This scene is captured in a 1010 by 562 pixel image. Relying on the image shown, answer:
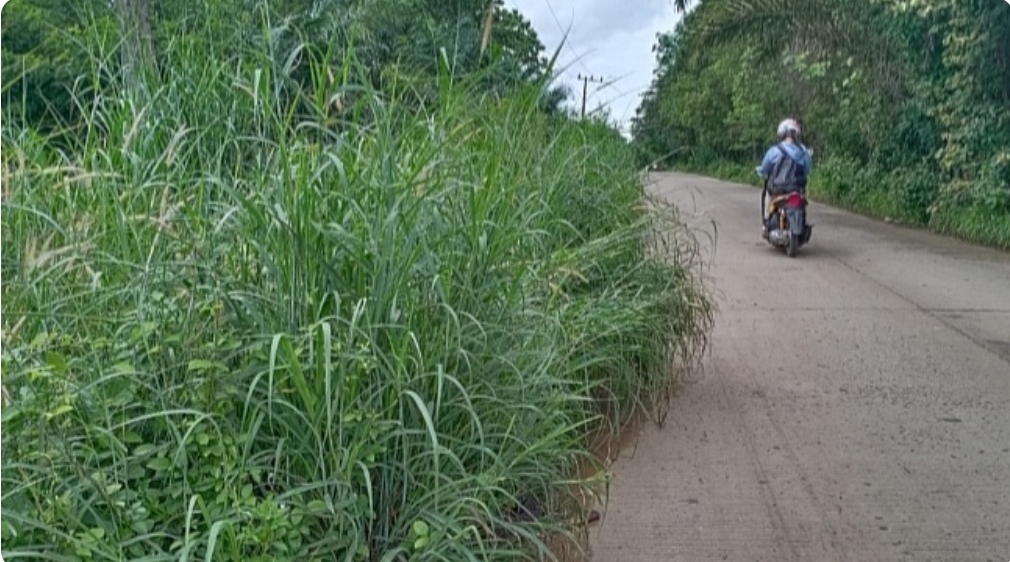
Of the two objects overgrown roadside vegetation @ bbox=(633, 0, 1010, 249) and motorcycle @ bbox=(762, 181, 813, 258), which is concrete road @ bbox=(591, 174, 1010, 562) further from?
motorcycle @ bbox=(762, 181, 813, 258)

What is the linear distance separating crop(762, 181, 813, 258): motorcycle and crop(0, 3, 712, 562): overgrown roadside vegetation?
6907 mm

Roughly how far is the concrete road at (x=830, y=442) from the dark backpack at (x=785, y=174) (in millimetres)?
2299

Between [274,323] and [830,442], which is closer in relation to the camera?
[274,323]

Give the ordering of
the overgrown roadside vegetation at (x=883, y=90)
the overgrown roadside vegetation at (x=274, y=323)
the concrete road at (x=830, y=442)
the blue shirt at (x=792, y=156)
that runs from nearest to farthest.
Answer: the overgrown roadside vegetation at (x=274, y=323), the concrete road at (x=830, y=442), the blue shirt at (x=792, y=156), the overgrown roadside vegetation at (x=883, y=90)

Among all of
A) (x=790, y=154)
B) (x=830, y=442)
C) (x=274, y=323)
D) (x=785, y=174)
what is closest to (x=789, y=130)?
(x=790, y=154)

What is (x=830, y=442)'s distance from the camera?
12.7 ft

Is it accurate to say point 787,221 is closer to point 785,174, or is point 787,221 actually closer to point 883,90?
point 785,174

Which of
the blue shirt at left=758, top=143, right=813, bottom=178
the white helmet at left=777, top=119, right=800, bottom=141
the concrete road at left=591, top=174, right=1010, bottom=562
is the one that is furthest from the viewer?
the white helmet at left=777, top=119, right=800, bottom=141

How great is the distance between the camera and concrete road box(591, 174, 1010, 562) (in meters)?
2.99

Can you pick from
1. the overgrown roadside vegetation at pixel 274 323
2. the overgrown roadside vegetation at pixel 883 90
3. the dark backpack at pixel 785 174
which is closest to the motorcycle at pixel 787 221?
the dark backpack at pixel 785 174

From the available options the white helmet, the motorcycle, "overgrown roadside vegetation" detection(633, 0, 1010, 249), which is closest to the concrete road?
"overgrown roadside vegetation" detection(633, 0, 1010, 249)

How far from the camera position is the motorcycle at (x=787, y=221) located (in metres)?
9.41

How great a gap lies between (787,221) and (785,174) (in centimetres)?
52

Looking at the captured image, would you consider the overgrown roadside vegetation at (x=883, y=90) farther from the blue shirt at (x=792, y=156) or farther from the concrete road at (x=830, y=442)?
the concrete road at (x=830, y=442)
